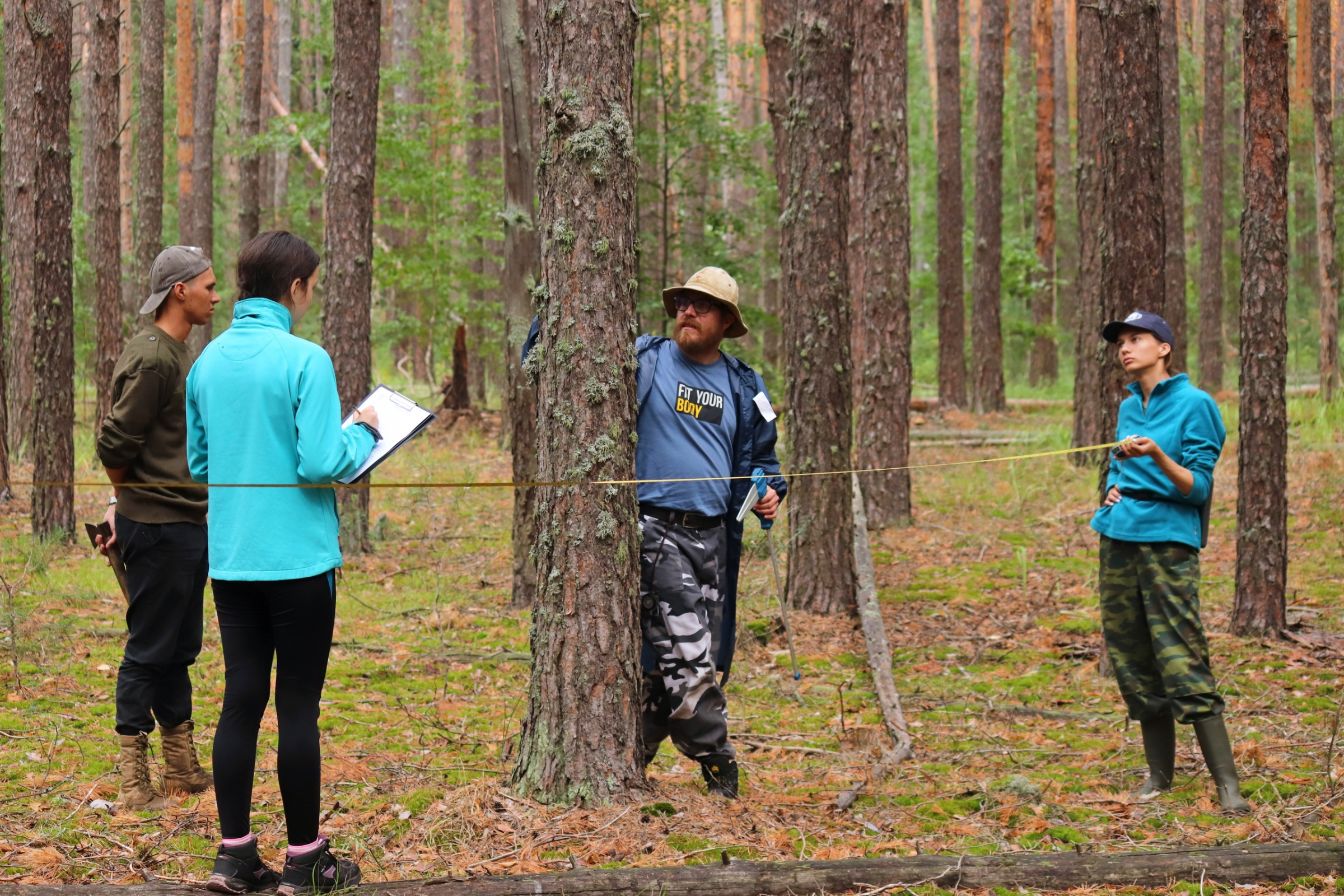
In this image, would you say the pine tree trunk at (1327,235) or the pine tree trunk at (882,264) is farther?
the pine tree trunk at (1327,235)

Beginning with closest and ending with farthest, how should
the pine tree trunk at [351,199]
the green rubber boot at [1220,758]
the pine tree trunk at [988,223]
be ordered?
1. the green rubber boot at [1220,758]
2. the pine tree trunk at [351,199]
3. the pine tree trunk at [988,223]

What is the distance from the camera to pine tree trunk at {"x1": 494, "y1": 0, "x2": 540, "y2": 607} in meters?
7.98

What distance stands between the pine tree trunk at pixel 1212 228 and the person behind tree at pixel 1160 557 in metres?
16.0

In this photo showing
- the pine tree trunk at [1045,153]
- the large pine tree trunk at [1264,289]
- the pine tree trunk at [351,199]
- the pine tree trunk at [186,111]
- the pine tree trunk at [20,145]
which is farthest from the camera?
the pine tree trunk at [1045,153]

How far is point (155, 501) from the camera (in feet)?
13.8

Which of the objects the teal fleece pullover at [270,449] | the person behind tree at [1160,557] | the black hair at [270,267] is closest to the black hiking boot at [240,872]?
the teal fleece pullover at [270,449]

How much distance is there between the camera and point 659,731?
459 cm

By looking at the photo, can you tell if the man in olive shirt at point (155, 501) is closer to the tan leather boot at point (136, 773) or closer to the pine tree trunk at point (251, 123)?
the tan leather boot at point (136, 773)

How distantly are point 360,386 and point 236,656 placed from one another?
6.91 m

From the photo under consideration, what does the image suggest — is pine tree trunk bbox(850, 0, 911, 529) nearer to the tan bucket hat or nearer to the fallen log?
the tan bucket hat

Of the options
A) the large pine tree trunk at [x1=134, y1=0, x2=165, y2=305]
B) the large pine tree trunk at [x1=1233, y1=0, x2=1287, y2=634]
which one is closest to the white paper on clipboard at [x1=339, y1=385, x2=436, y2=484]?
the large pine tree trunk at [x1=1233, y1=0, x2=1287, y2=634]

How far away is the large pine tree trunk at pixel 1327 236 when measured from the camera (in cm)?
1547

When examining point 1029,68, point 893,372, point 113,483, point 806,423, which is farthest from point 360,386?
point 1029,68

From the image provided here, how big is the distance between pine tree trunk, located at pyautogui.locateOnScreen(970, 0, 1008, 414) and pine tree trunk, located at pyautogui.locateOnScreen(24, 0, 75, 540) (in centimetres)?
1324
